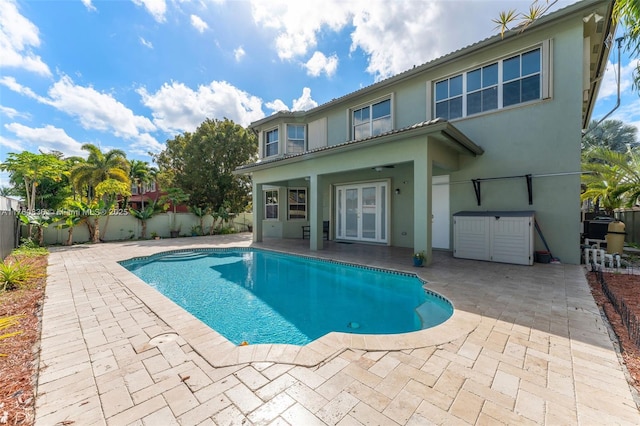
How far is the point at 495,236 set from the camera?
816 centimetres

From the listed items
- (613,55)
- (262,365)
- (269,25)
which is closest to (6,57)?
(269,25)

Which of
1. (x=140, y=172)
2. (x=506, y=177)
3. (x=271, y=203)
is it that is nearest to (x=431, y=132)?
(x=506, y=177)

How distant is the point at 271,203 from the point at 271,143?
12.5 ft

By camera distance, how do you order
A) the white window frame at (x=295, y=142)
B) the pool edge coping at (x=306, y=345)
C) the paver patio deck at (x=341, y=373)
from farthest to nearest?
the white window frame at (x=295, y=142) < the pool edge coping at (x=306, y=345) < the paver patio deck at (x=341, y=373)

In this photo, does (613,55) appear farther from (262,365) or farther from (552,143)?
(262,365)

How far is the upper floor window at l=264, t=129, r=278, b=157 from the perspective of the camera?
15906 millimetres

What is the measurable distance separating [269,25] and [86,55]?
817 cm

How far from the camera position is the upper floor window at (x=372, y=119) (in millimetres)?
11617

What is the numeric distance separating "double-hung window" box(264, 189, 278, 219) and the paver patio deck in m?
12.1

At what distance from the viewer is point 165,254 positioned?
11.1 metres

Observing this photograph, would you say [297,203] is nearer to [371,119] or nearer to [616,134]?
[371,119]

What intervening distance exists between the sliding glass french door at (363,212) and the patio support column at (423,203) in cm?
406

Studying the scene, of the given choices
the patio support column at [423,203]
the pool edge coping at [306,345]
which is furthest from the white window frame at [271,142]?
the pool edge coping at [306,345]

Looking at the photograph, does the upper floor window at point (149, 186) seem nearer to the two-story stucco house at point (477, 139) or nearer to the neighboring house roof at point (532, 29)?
the two-story stucco house at point (477, 139)
